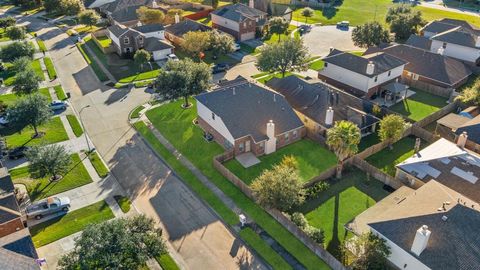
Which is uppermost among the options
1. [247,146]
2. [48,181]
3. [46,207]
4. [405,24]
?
[405,24]

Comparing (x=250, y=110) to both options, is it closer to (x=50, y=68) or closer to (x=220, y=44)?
(x=220, y=44)

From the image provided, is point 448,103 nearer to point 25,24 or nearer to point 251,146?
point 251,146

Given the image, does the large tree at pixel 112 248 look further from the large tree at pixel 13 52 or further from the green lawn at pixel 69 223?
the large tree at pixel 13 52

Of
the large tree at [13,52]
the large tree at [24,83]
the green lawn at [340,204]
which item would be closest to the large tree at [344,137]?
the green lawn at [340,204]

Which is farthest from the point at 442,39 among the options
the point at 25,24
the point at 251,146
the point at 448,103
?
the point at 25,24

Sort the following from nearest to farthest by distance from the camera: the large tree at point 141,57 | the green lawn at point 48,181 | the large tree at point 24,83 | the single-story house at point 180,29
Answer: the green lawn at point 48,181 < the large tree at point 24,83 < the large tree at point 141,57 < the single-story house at point 180,29

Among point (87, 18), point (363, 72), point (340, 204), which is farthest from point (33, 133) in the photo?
point (363, 72)
